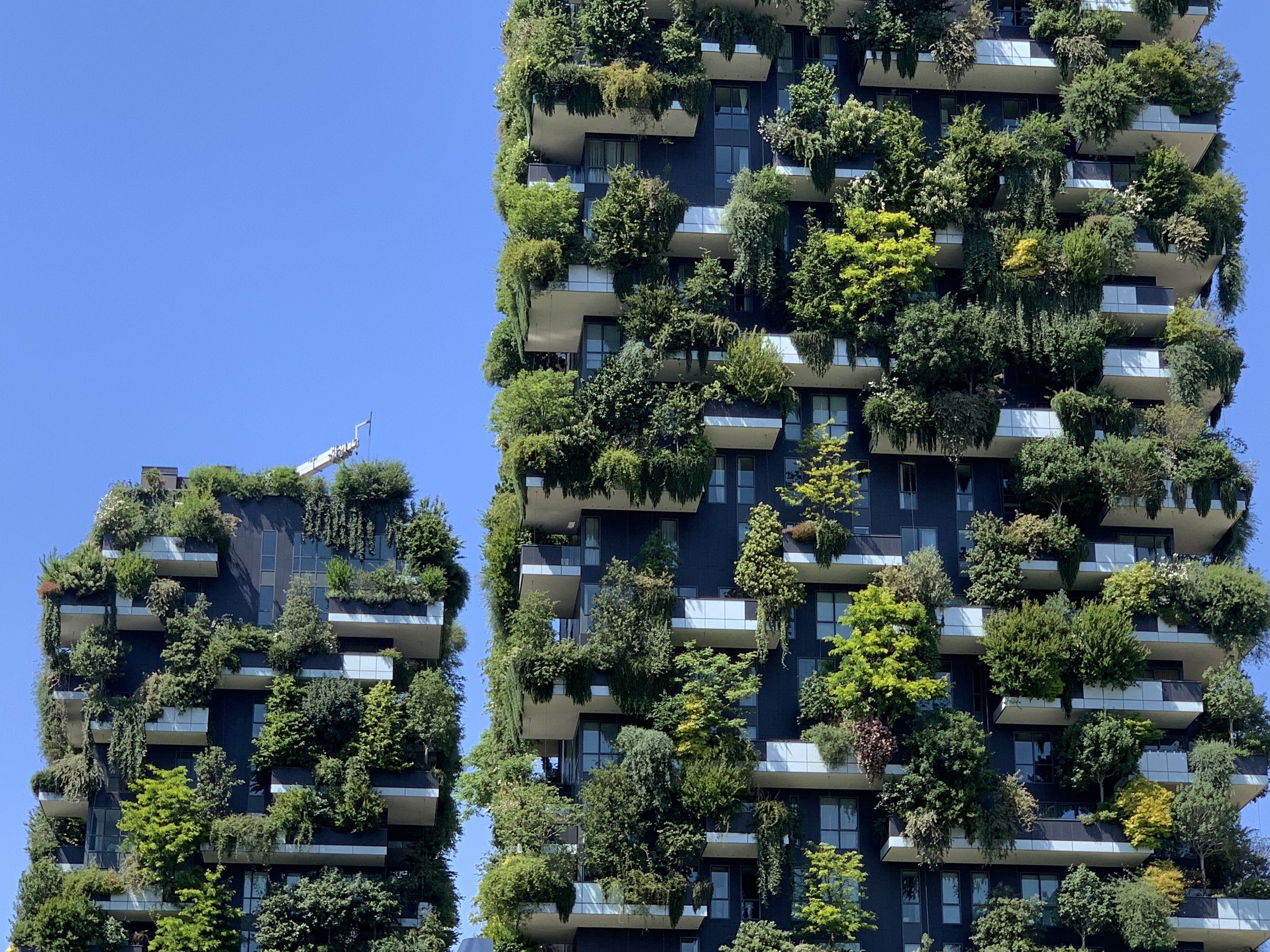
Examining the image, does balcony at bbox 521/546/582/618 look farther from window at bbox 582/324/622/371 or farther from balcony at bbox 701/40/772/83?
balcony at bbox 701/40/772/83

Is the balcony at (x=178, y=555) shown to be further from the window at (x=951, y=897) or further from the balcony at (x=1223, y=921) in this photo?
the balcony at (x=1223, y=921)

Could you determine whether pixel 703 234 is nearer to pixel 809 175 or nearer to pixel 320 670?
pixel 809 175

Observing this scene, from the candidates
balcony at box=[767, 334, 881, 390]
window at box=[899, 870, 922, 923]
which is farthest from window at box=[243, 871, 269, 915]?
balcony at box=[767, 334, 881, 390]

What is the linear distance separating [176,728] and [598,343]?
24.4m

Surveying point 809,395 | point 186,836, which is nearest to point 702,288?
point 809,395

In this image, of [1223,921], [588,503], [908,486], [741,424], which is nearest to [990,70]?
[908,486]

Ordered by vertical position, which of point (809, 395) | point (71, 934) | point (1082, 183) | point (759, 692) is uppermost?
point (1082, 183)

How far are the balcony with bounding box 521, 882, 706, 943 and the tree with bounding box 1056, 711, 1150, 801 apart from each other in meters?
14.0

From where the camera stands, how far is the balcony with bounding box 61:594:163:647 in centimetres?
11025

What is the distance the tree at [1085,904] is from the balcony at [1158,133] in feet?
92.0

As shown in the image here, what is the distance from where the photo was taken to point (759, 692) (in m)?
94.1

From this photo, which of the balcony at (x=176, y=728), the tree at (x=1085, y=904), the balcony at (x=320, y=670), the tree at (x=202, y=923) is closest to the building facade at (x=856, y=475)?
the tree at (x=1085, y=904)

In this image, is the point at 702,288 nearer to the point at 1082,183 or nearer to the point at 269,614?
the point at 1082,183

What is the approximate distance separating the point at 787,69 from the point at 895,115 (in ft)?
15.6
